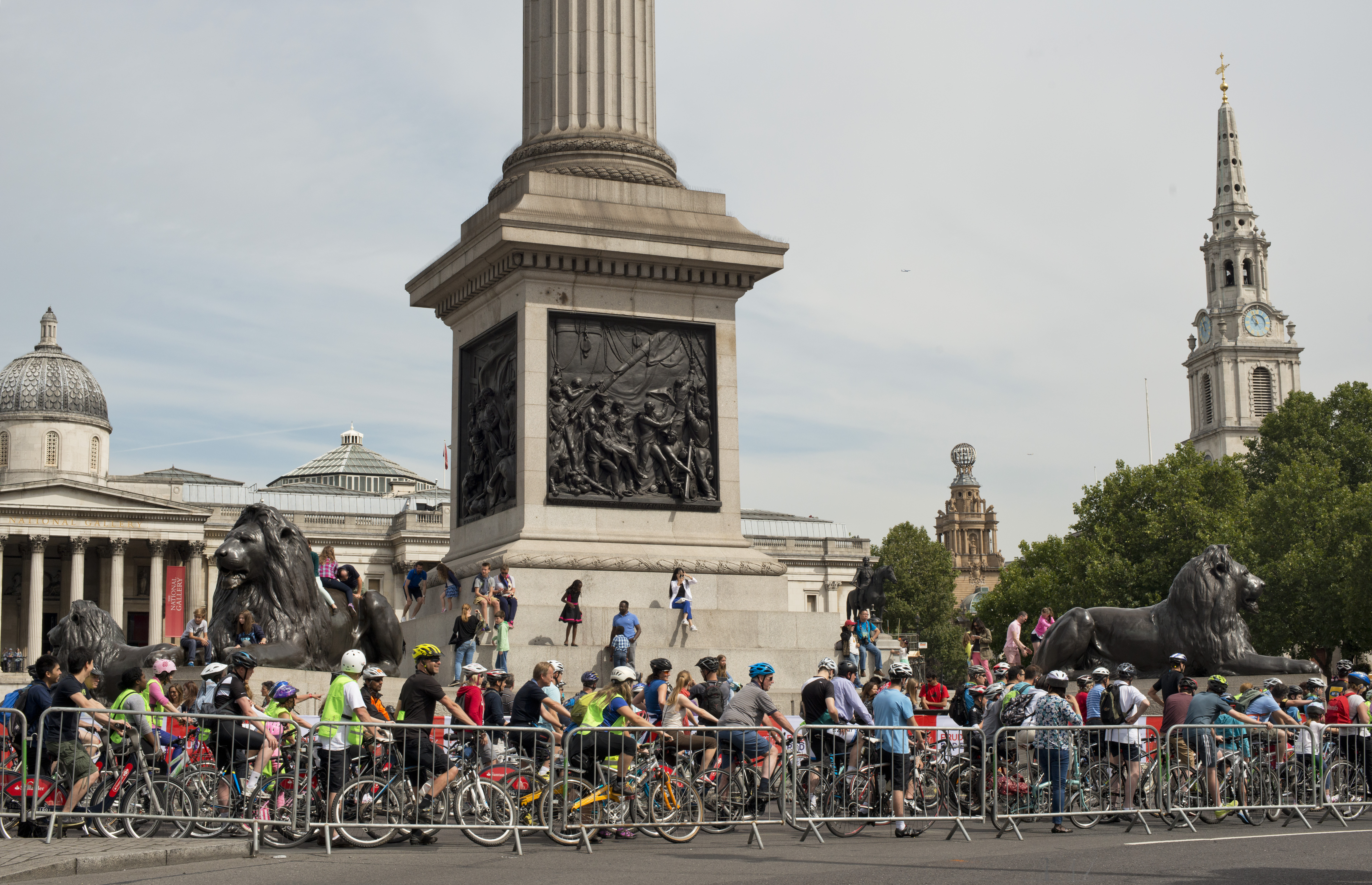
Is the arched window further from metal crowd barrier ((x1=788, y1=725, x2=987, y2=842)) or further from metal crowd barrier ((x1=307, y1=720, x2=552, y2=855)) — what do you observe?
metal crowd barrier ((x1=307, y1=720, x2=552, y2=855))

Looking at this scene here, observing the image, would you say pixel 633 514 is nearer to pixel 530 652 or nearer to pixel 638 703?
pixel 530 652

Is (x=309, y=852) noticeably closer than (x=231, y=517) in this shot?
Yes

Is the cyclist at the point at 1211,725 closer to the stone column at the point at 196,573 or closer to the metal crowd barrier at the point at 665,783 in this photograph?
the metal crowd barrier at the point at 665,783

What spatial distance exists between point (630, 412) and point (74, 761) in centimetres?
1243

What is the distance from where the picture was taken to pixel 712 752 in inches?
581

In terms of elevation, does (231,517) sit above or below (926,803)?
above

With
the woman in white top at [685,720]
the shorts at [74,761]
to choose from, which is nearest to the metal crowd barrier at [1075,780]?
the woman in white top at [685,720]

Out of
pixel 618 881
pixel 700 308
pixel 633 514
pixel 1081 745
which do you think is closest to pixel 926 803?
pixel 1081 745

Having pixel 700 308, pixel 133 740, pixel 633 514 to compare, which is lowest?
pixel 133 740

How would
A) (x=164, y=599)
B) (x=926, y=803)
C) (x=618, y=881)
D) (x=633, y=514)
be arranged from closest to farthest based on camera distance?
(x=618, y=881) → (x=926, y=803) → (x=633, y=514) → (x=164, y=599)

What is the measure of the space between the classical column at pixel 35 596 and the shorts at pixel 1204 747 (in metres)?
97.9

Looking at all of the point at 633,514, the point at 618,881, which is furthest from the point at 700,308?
the point at 618,881

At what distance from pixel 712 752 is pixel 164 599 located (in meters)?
100

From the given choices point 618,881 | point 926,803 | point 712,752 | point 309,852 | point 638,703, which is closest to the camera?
point 618,881
